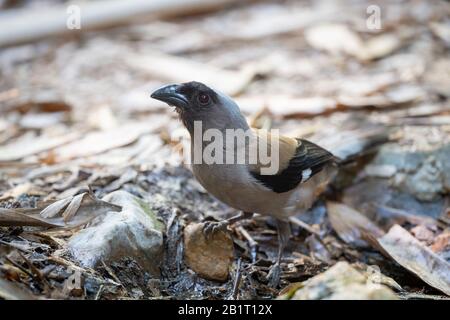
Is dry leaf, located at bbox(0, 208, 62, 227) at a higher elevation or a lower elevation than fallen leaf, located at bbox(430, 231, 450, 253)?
higher

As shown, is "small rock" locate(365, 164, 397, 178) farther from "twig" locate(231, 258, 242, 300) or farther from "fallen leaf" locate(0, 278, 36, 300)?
"fallen leaf" locate(0, 278, 36, 300)

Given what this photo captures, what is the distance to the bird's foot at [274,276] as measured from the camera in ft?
15.5

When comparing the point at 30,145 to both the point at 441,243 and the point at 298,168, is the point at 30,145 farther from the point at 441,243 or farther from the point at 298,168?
the point at 441,243

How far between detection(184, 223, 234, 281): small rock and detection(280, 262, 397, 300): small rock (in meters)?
1.17

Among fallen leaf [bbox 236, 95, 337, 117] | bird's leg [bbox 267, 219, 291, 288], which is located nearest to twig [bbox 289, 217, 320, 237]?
bird's leg [bbox 267, 219, 291, 288]

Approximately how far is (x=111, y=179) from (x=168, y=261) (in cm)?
126

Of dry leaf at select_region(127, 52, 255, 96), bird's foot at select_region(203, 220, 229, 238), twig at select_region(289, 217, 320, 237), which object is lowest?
twig at select_region(289, 217, 320, 237)

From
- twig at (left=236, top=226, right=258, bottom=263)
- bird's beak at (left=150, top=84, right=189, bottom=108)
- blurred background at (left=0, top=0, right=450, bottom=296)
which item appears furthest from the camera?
blurred background at (left=0, top=0, right=450, bottom=296)

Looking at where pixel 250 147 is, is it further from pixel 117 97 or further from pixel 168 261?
pixel 117 97

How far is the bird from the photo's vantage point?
488cm

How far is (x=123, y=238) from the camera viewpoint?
176 inches

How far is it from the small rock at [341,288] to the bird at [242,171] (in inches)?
47.0

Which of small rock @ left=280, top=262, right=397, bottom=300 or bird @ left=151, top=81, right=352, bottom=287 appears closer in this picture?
small rock @ left=280, top=262, right=397, bottom=300
